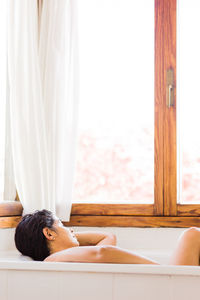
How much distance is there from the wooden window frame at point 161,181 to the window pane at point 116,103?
0.06m

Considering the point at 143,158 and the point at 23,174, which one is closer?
the point at 23,174

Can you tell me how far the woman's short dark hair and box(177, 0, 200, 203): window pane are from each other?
98cm

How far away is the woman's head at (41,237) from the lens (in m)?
2.14

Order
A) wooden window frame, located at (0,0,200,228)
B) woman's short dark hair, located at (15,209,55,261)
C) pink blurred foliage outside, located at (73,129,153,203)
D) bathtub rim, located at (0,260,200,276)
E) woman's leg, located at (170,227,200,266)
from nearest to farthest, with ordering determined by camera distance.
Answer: bathtub rim, located at (0,260,200,276) < woman's leg, located at (170,227,200,266) < woman's short dark hair, located at (15,209,55,261) < wooden window frame, located at (0,0,200,228) < pink blurred foliage outside, located at (73,129,153,203)

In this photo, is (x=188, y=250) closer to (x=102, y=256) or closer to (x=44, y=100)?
(x=102, y=256)

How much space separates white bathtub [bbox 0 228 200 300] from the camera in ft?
5.30

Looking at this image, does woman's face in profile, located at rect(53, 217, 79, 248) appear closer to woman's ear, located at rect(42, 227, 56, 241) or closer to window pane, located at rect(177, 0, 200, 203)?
woman's ear, located at rect(42, 227, 56, 241)

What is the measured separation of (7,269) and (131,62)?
1647mm

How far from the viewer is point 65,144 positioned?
2.79m

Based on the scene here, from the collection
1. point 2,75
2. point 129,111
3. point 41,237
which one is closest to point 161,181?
point 129,111

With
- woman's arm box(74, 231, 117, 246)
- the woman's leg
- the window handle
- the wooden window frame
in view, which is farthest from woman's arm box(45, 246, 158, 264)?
the window handle

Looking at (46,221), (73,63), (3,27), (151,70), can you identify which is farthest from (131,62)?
(46,221)

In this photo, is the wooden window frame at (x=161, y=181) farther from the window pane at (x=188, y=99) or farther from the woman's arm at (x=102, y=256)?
the woman's arm at (x=102, y=256)

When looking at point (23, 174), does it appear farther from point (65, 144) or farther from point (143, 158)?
point (143, 158)
